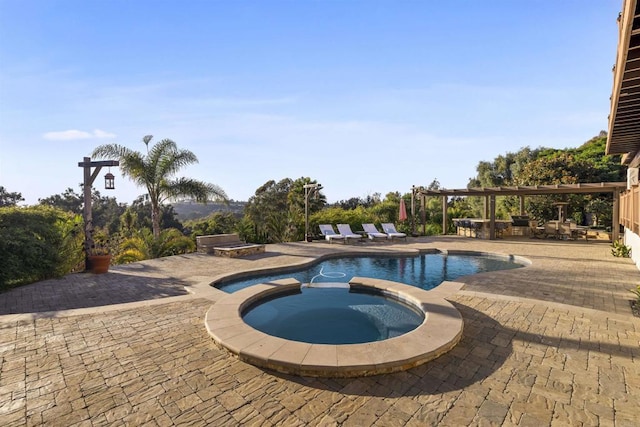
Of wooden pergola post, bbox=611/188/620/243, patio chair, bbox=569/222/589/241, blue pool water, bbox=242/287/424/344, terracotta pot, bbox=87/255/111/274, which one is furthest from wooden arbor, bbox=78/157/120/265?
patio chair, bbox=569/222/589/241

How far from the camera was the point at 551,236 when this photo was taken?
54.6 ft

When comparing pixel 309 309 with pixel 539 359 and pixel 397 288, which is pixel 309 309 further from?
pixel 539 359

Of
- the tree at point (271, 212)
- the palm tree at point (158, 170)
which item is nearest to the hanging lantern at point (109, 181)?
the palm tree at point (158, 170)

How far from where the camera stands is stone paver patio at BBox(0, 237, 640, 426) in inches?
110

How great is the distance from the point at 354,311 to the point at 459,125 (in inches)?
615

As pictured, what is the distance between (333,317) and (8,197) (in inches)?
1857

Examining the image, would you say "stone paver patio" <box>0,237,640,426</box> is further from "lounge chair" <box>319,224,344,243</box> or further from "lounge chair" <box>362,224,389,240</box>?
"lounge chair" <box>362,224,389,240</box>

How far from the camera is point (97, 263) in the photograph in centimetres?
871

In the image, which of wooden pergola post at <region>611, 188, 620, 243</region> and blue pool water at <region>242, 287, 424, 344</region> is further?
wooden pergola post at <region>611, 188, 620, 243</region>

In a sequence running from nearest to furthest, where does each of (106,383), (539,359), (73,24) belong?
(106,383), (539,359), (73,24)

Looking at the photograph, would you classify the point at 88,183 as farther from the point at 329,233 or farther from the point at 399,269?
the point at 329,233

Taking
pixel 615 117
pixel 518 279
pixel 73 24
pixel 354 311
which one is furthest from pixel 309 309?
pixel 73 24

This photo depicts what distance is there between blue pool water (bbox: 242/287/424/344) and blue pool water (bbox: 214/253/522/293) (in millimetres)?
1770

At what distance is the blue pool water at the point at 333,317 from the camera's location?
526 cm
